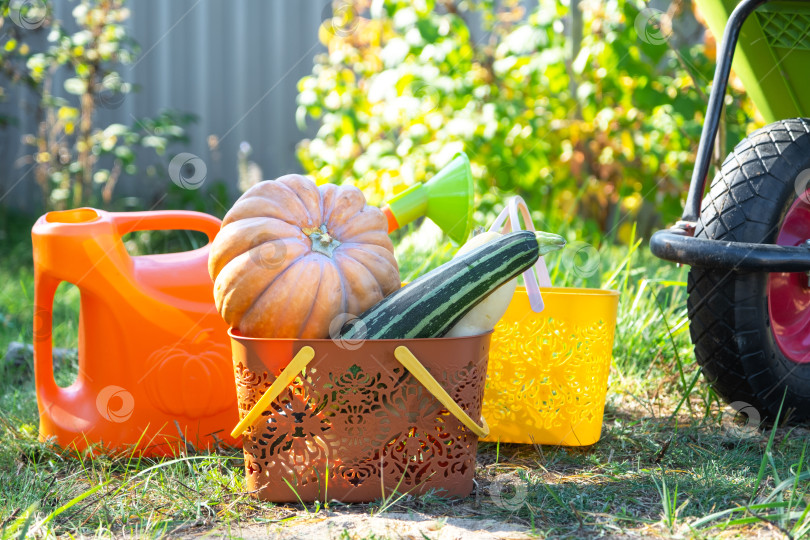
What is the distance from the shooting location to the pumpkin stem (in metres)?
1.37

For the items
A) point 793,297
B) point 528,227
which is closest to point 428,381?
point 528,227

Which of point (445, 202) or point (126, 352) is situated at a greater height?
point (445, 202)

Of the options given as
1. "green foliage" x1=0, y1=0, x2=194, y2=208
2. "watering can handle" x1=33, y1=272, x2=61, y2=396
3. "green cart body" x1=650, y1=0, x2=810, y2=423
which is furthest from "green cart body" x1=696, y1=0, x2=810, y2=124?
"green foliage" x1=0, y1=0, x2=194, y2=208

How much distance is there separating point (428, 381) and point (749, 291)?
2.52 ft

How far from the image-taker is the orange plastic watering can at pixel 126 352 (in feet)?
4.93

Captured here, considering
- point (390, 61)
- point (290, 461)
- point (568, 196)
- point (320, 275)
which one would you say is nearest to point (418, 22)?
point (390, 61)

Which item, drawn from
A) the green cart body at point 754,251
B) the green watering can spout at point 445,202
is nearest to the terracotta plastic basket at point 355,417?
the green watering can spout at point 445,202

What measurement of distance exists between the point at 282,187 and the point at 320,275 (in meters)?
0.22

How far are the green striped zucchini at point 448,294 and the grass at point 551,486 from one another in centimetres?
29

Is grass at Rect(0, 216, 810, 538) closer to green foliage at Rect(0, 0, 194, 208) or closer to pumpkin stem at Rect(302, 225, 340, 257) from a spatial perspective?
pumpkin stem at Rect(302, 225, 340, 257)

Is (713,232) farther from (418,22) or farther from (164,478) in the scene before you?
(418,22)

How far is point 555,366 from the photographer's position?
154 cm

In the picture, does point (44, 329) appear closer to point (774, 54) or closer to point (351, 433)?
point (351, 433)

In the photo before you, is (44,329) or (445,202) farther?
(445,202)
